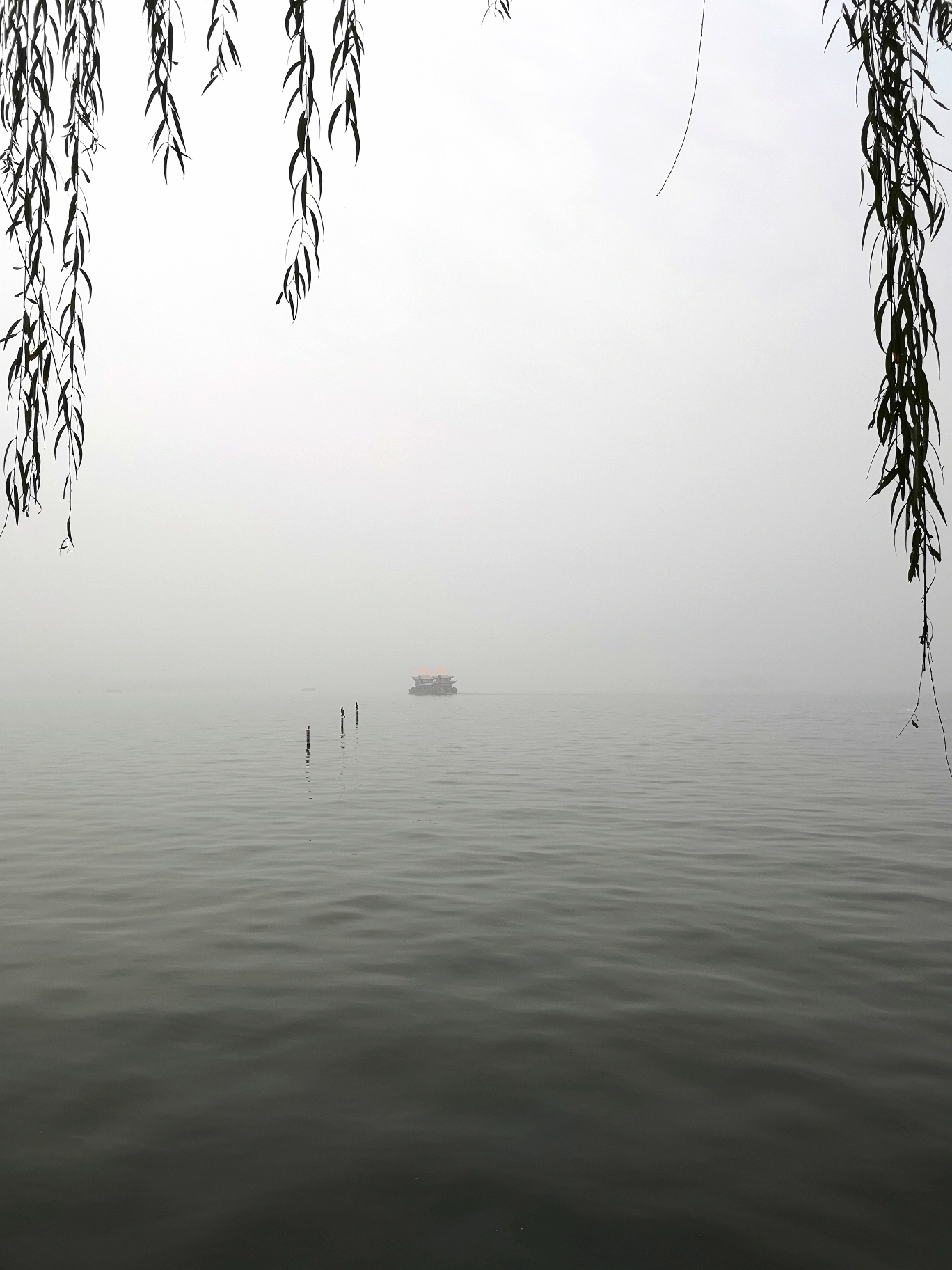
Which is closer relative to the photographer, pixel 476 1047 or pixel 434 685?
pixel 476 1047

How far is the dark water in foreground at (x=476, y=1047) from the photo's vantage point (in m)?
5.02

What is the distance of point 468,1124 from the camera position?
243 inches

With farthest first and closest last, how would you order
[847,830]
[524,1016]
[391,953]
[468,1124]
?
[847,830] < [391,953] < [524,1016] < [468,1124]

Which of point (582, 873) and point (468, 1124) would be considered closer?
point (468, 1124)

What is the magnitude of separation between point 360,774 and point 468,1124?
2724 cm

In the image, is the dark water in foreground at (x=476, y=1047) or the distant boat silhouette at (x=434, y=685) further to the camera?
the distant boat silhouette at (x=434, y=685)

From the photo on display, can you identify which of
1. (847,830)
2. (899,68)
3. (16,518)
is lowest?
(847,830)

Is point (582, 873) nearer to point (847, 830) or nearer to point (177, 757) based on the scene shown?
point (847, 830)

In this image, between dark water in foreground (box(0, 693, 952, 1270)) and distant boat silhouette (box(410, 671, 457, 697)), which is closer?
dark water in foreground (box(0, 693, 952, 1270))

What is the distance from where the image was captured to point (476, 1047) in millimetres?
7543

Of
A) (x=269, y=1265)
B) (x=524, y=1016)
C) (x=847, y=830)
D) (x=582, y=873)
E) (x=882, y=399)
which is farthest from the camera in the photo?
(x=847, y=830)

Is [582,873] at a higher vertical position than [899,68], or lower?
lower

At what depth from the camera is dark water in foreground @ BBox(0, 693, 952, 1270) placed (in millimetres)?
5023

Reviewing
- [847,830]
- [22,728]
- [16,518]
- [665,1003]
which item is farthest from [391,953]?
[22,728]
